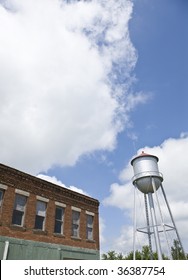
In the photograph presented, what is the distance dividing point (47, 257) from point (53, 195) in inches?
156

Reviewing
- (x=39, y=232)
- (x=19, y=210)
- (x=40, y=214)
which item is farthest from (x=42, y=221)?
(x=19, y=210)

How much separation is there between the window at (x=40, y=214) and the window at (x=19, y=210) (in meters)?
1.11

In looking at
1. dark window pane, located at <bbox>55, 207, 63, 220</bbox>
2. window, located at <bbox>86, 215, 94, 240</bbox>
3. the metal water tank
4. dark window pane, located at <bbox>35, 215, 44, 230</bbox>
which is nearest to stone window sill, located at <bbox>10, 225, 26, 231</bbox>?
dark window pane, located at <bbox>35, 215, 44, 230</bbox>

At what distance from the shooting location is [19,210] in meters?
15.8

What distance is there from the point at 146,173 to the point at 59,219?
6.84m

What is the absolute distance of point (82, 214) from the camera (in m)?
20.1

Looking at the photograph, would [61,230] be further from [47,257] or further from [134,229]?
[134,229]

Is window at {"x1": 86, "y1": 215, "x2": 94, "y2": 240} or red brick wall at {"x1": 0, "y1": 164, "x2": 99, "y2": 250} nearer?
red brick wall at {"x1": 0, "y1": 164, "x2": 99, "y2": 250}

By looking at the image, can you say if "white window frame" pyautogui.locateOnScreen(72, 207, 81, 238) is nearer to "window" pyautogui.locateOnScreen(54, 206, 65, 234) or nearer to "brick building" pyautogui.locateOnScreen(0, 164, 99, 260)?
"brick building" pyautogui.locateOnScreen(0, 164, 99, 260)

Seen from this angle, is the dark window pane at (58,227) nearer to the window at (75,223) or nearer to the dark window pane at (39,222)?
the dark window pane at (39,222)

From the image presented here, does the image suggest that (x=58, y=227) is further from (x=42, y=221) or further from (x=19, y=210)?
(x=19, y=210)

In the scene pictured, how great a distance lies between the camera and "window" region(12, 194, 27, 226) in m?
15.5

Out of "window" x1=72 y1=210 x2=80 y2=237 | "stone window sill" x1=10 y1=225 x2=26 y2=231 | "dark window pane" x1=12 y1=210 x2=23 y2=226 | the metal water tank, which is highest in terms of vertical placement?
the metal water tank

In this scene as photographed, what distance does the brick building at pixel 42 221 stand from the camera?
1494cm
